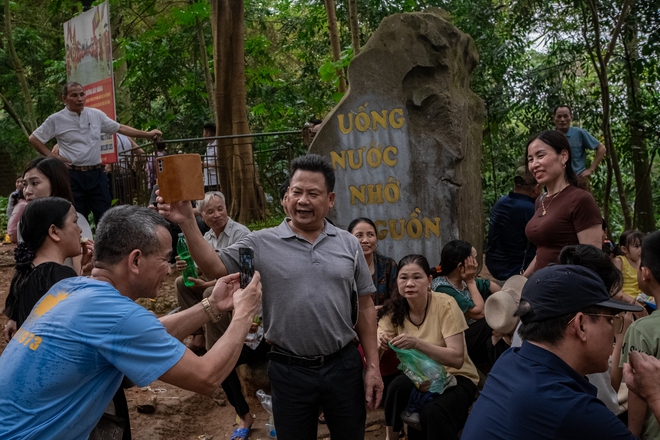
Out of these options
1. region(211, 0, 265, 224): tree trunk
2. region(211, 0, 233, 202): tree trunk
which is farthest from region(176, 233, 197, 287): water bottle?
region(211, 0, 233, 202): tree trunk

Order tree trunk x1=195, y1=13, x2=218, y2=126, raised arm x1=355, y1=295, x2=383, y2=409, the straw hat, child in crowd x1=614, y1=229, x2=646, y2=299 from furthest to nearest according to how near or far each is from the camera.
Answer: tree trunk x1=195, y1=13, x2=218, y2=126
child in crowd x1=614, y1=229, x2=646, y2=299
the straw hat
raised arm x1=355, y1=295, x2=383, y2=409

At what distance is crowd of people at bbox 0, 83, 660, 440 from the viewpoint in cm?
208

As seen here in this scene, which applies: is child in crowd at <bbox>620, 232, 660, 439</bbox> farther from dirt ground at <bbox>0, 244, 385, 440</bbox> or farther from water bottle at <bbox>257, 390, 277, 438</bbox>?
water bottle at <bbox>257, 390, 277, 438</bbox>

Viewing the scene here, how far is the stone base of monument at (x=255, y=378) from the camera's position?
5254 mm

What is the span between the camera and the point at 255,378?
5.28 metres

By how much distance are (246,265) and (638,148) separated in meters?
7.26

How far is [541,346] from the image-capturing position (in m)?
2.15

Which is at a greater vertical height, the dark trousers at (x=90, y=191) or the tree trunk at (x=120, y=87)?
the tree trunk at (x=120, y=87)

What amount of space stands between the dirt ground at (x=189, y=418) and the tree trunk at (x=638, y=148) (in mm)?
5552

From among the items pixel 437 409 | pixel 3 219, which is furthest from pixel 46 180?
pixel 3 219

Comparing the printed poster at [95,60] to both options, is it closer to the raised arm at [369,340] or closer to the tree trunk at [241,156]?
the tree trunk at [241,156]

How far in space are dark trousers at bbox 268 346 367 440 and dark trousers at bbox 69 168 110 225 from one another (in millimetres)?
3969

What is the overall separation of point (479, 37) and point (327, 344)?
7486 mm

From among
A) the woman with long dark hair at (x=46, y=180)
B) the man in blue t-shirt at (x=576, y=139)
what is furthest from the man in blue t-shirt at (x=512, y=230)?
the woman with long dark hair at (x=46, y=180)
